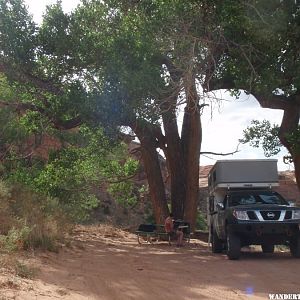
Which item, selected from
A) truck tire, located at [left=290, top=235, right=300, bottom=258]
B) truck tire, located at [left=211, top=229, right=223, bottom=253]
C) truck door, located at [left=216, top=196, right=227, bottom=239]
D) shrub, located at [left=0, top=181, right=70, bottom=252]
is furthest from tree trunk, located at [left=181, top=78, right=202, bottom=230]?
truck tire, located at [left=290, top=235, right=300, bottom=258]

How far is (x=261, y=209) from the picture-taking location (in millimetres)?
11312

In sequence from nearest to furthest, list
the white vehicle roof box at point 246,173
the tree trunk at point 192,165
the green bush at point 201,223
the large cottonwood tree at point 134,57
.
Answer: the large cottonwood tree at point 134,57
the white vehicle roof box at point 246,173
the tree trunk at point 192,165
the green bush at point 201,223

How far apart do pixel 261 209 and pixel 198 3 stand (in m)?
5.18

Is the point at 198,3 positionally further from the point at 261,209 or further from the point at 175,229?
the point at 175,229

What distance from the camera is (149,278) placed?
802 centimetres

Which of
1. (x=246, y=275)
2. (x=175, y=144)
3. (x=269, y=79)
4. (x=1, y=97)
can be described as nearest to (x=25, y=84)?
(x=1, y=97)

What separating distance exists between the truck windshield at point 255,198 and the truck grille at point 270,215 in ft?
3.82

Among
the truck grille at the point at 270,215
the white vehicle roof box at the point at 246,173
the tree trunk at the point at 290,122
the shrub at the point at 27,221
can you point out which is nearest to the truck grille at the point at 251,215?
the truck grille at the point at 270,215

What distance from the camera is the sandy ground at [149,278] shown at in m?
6.46

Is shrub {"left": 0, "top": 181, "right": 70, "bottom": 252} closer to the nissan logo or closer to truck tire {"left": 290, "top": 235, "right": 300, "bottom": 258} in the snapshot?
the nissan logo

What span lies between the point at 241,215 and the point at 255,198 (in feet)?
5.45

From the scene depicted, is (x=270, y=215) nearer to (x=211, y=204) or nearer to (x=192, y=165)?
(x=211, y=204)

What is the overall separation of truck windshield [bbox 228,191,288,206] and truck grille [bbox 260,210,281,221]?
1166 millimetres

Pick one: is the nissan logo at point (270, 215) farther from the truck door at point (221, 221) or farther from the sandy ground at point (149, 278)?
the truck door at point (221, 221)
